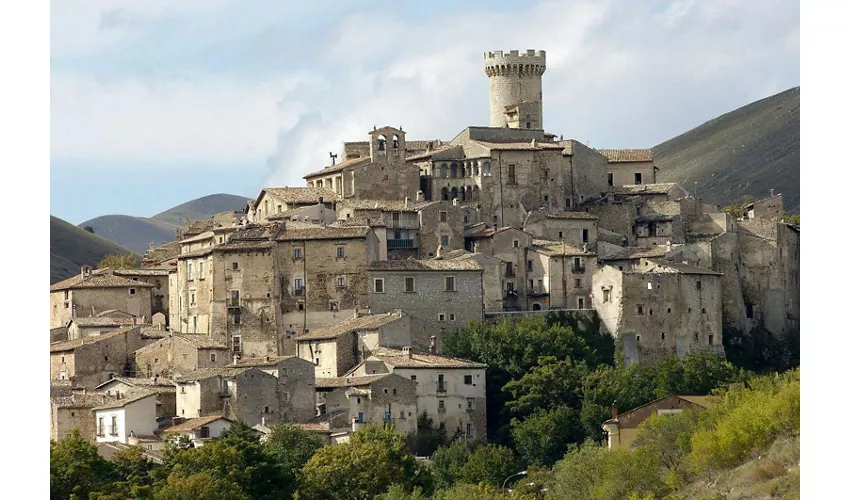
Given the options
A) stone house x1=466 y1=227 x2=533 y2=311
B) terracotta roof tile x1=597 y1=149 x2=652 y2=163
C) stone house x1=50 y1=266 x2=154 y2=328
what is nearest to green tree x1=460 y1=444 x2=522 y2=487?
stone house x1=466 y1=227 x2=533 y2=311

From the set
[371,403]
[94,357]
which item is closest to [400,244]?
[371,403]

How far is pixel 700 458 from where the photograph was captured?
2096 inches

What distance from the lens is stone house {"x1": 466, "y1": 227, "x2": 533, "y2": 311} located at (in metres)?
74.1

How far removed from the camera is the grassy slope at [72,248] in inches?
4739

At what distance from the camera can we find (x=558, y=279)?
7431 cm

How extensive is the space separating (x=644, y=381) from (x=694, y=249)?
1045cm

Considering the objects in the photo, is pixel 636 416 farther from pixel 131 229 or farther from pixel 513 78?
pixel 131 229

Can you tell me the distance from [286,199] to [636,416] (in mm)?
21117

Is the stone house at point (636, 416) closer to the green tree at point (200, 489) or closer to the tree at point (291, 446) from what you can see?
the tree at point (291, 446)

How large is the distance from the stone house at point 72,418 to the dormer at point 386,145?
20.2 metres

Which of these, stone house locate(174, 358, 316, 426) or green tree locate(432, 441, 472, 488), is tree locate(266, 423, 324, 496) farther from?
green tree locate(432, 441, 472, 488)

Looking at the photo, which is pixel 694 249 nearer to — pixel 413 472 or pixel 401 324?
pixel 401 324

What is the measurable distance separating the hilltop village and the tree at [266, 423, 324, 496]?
4.96ft
